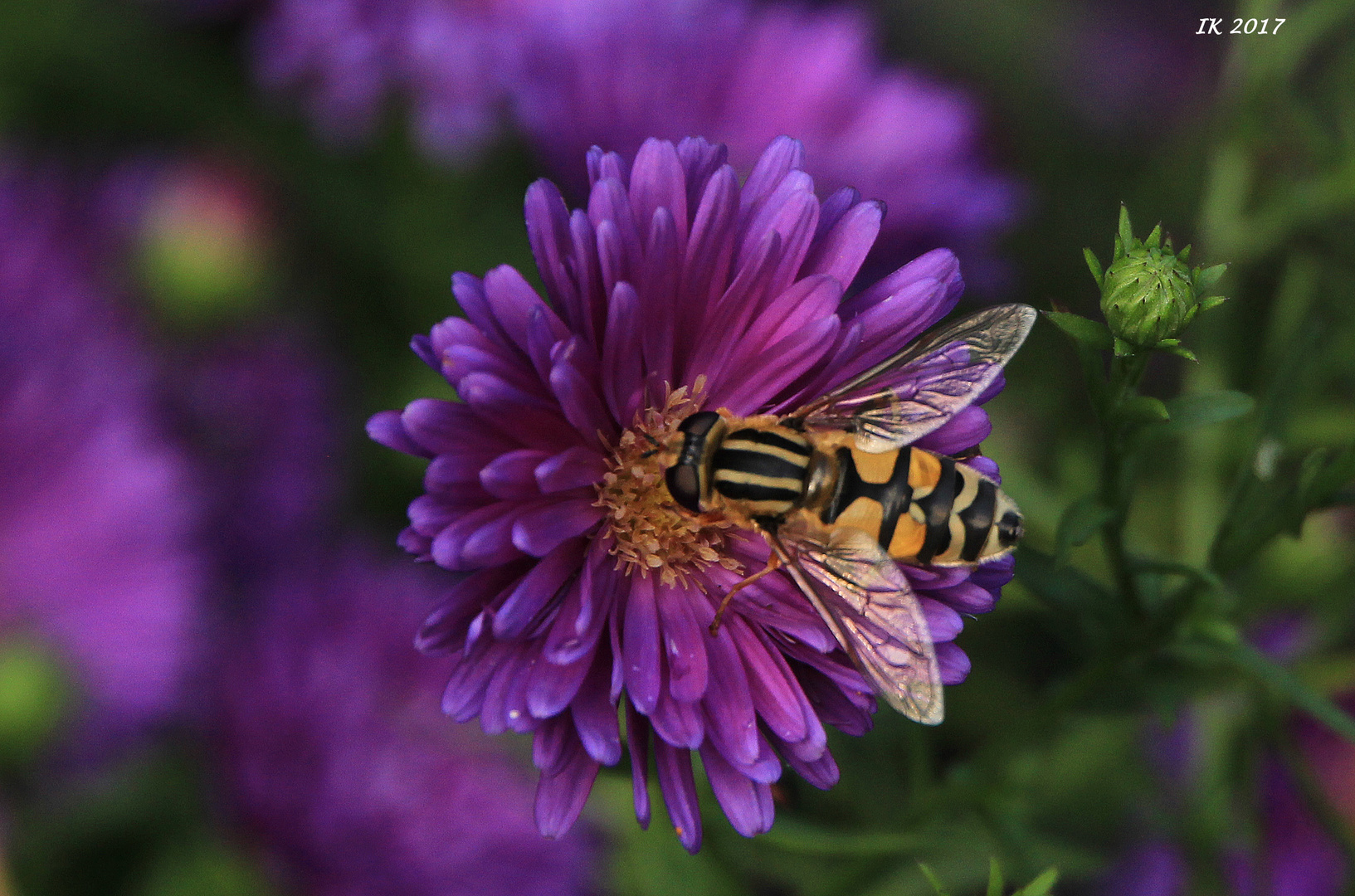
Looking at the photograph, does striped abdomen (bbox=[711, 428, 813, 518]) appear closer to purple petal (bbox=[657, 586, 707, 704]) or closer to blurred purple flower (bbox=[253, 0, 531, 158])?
purple petal (bbox=[657, 586, 707, 704])

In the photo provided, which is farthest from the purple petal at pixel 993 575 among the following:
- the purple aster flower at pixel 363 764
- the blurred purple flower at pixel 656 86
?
the purple aster flower at pixel 363 764

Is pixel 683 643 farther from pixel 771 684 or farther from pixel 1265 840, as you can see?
pixel 1265 840

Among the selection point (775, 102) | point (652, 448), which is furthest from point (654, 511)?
point (775, 102)

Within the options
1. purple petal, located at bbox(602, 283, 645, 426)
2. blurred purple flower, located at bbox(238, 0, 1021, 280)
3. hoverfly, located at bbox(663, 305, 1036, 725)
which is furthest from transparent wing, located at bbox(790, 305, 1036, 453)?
blurred purple flower, located at bbox(238, 0, 1021, 280)

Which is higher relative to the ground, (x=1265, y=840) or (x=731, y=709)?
(x=731, y=709)

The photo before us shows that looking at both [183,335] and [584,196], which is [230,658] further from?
[584,196]


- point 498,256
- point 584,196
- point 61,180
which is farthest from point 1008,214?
point 61,180
